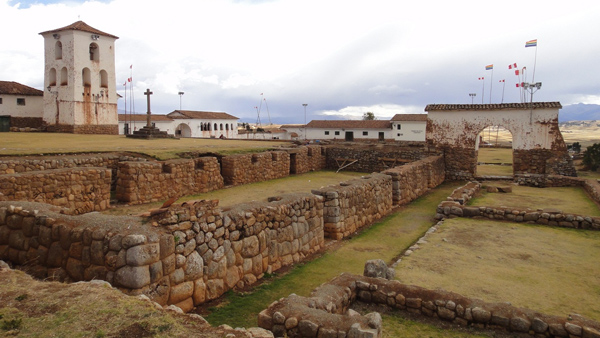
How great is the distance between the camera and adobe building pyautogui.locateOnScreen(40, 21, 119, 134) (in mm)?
29750

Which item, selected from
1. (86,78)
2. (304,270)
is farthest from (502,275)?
(86,78)

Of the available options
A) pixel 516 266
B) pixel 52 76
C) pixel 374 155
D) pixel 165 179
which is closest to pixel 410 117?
pixel 374 155

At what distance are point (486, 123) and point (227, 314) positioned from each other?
795 inches

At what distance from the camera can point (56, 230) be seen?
528 centimetres

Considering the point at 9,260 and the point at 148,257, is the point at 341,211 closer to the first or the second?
the point at 148,257

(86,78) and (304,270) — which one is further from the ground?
(86,78)

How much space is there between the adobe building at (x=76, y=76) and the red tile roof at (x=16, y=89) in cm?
182

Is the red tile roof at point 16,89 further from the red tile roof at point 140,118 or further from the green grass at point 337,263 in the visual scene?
the green grass at point 337,263

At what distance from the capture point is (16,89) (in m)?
31.2

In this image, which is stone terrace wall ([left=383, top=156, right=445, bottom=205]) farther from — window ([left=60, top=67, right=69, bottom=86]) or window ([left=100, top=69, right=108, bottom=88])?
window ([left=60, top=67, right=69, bottom=86])

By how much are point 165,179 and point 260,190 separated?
3544 mm

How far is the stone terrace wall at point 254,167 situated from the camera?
51.4 feet

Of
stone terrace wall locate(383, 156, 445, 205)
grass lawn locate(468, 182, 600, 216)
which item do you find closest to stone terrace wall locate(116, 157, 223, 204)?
stone terrace wall locate(383, 156, 445, 205)

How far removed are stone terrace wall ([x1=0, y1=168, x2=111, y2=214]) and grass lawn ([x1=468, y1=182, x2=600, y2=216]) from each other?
1140cm
